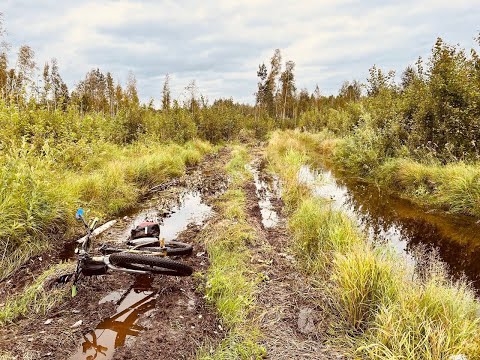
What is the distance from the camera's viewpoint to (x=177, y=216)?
7.69 metres

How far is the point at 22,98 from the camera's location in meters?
9.02

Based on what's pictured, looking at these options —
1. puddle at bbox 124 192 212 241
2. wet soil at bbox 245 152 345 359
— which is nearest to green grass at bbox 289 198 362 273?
wet soil at bbox 245 152 345 359

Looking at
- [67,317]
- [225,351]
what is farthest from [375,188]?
[67,317]

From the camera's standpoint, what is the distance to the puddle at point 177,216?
22.0 feet

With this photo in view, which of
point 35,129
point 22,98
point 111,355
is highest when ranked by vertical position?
point 22,98

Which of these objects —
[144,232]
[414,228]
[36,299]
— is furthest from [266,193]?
[36,299]

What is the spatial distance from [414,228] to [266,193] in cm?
429

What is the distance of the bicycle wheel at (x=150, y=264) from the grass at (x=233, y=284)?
0.43 metres

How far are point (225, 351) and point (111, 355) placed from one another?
1.14 meters

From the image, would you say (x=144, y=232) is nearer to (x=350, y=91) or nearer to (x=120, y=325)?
(x=120, y=325)

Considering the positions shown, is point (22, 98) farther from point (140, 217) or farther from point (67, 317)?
point (67, 317)

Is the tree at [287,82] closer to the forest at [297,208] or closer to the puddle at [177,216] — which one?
the forest at [297,208]

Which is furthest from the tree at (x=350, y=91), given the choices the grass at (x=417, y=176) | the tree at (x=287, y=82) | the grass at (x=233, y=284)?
the grass at (x=233, y=284)

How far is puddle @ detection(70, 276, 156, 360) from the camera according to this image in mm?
3143
